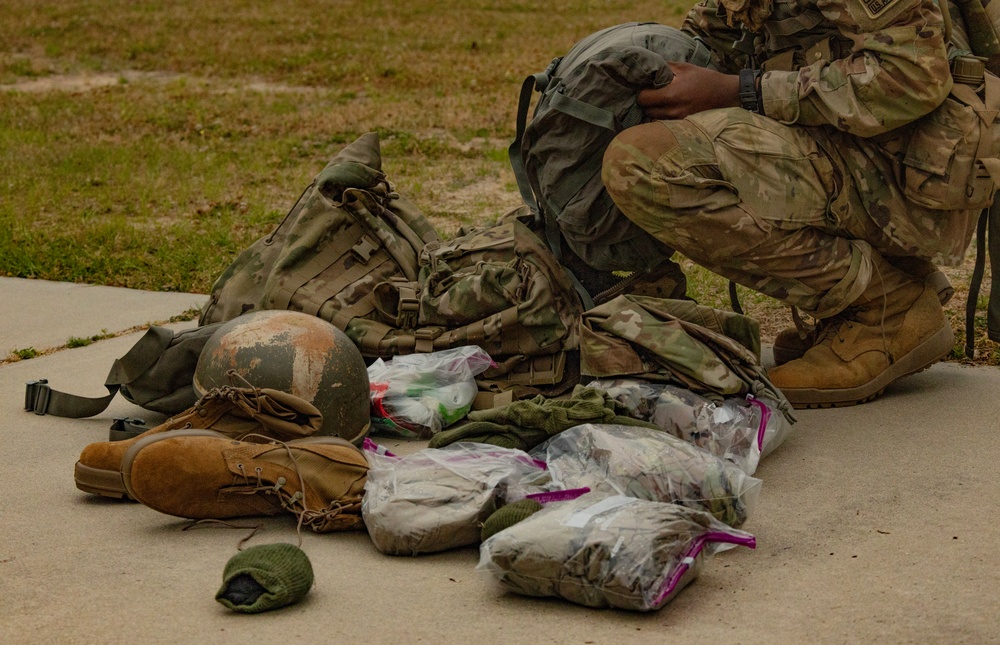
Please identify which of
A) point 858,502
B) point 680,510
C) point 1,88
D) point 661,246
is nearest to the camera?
point 680,510

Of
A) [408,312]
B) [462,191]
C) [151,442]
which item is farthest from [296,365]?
[462,191]

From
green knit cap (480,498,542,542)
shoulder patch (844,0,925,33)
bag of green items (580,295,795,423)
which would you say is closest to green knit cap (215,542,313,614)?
green knit cap (480,498,542,542)

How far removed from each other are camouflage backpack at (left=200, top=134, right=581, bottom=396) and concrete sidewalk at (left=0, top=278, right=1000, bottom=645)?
569 mm

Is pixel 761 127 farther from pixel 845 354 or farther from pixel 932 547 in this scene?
pixel 932 547

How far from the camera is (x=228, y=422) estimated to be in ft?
10.7

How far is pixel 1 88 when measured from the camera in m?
12.7

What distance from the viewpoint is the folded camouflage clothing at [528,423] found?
3.31 meters

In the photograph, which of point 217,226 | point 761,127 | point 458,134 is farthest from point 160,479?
point 458,134

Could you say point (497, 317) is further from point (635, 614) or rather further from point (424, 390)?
point (635, 614)

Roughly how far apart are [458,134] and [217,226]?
3.06 m

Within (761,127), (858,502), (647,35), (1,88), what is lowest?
(1,88)

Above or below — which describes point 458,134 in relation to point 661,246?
below

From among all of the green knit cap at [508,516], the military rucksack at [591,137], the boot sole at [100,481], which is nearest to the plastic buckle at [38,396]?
the boot sole at [100,481]

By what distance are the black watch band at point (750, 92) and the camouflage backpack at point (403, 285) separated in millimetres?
881
